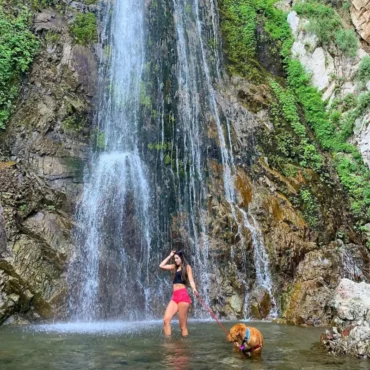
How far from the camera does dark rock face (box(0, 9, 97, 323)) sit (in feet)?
33.3

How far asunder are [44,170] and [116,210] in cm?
223

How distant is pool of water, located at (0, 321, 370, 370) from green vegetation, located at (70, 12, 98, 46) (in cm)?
1042

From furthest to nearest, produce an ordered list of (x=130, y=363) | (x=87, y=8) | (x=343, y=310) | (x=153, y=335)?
1. (x=87, y=8)
2. (x=153, y=335)
3. (x=343, y=310)
4. (x=130, y=363)

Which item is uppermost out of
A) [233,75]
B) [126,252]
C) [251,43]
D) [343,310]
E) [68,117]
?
[251,43]

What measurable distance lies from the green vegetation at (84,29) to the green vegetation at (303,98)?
17.1 feet

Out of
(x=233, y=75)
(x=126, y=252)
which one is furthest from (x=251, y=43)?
(x=126, y=252)

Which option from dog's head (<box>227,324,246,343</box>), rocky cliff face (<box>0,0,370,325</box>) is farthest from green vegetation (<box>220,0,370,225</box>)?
dog's head (<box>227,324,246,343</box>)

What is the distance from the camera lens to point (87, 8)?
1659 cm

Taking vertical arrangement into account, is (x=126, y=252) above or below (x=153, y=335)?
above

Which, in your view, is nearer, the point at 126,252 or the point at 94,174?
the point at 126,252

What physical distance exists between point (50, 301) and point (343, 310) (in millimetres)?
6696

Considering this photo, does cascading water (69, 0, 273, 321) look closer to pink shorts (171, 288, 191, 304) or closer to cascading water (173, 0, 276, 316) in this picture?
cascading water (173, 0, 276, 316)

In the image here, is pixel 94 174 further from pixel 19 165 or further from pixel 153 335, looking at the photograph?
pixel 153 335

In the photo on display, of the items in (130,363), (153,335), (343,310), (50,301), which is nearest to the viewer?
(130,363)
